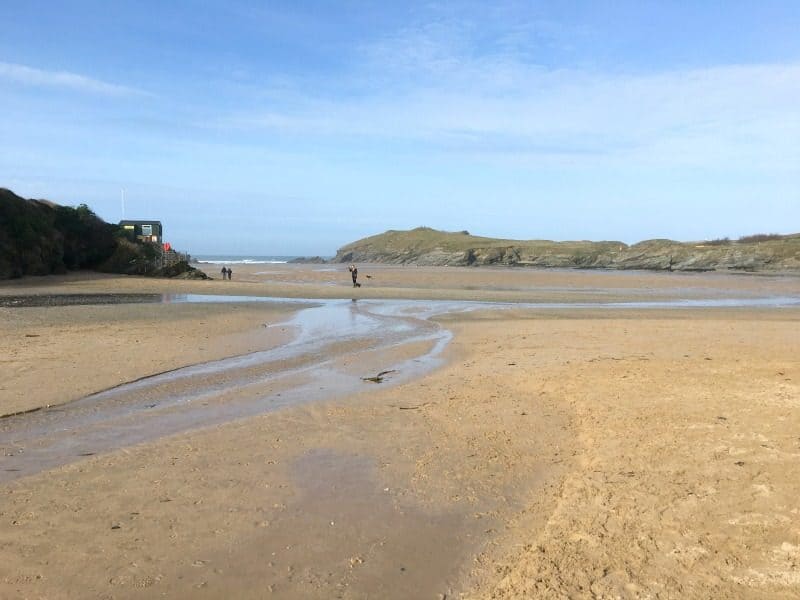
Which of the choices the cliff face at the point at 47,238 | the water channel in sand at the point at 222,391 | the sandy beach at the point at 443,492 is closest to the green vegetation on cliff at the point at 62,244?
the cliff face at the point at 47,238

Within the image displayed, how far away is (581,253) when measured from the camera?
9481 cm

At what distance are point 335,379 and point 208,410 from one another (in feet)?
8.98

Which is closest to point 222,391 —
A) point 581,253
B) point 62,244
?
point 62,244

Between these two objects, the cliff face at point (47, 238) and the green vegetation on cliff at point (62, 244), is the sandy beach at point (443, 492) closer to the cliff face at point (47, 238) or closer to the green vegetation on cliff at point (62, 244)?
the cliff face at point (47, 238)

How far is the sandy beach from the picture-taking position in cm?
391

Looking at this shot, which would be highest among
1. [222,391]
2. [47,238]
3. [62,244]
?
[47,238]

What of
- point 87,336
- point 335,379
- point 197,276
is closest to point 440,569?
point 335,379

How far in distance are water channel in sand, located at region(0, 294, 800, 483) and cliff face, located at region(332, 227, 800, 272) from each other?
237ft

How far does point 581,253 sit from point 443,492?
9435cm

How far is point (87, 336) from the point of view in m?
14.3

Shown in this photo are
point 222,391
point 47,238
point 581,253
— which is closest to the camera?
point 222,391

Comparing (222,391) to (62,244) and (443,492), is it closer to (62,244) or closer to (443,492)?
(443,492)

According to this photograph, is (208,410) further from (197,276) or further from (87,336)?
(197,276)

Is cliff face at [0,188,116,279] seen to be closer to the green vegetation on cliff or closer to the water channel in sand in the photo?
the green vegetation on cliff
